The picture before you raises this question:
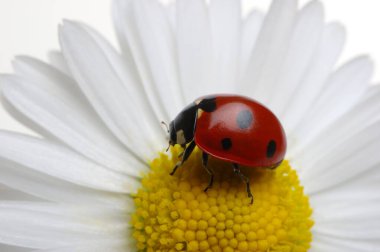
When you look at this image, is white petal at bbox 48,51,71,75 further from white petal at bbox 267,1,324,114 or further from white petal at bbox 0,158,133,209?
white petal at bbox 267,1,324,114

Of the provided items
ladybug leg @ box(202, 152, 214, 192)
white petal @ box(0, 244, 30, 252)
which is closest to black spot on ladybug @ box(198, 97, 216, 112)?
ladybug leg @ box(202, 152, 214, 192)

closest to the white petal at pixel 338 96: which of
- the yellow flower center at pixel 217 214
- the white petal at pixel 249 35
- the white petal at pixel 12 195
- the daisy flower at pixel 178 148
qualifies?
the daisy flower at pixel 178 148

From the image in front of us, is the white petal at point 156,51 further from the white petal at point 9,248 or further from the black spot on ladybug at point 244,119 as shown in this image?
the white petal at point 9,248

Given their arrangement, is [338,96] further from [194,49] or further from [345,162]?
[194,49]

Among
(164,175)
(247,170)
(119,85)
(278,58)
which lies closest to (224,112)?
(247,170)

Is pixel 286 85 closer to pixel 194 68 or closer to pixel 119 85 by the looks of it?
pixel 194 68

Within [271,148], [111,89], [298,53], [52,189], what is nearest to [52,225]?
[52,189]
